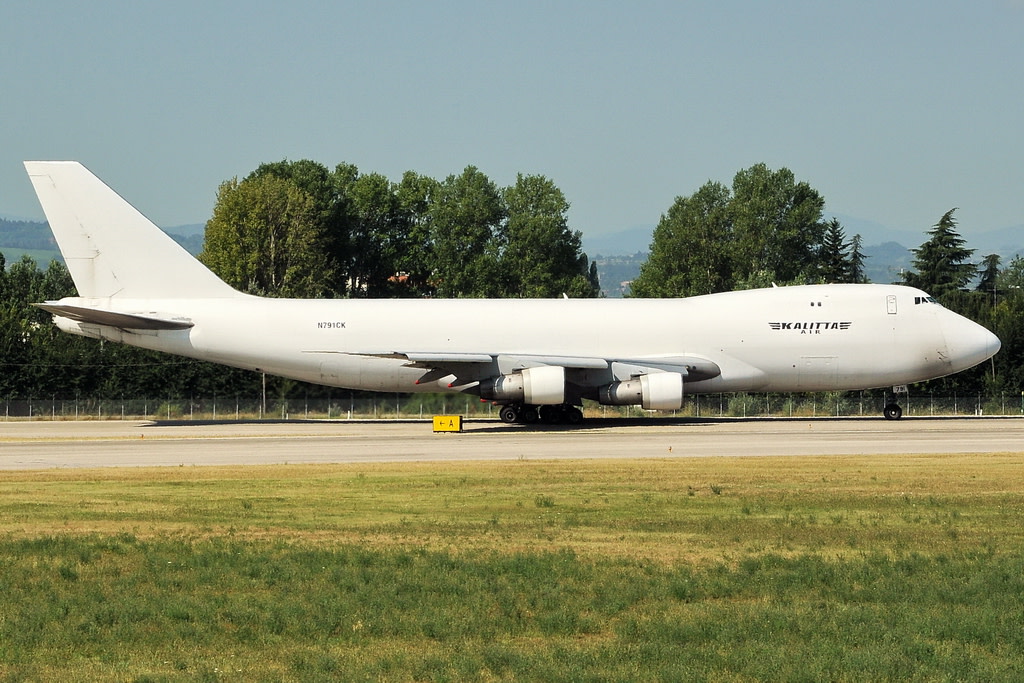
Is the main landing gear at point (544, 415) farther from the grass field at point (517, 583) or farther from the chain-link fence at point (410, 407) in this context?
the grass field at point (517, 583)

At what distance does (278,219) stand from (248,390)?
3928 cm

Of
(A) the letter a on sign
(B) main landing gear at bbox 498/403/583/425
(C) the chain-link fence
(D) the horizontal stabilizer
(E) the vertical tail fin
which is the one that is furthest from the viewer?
(C) the chain-link fence

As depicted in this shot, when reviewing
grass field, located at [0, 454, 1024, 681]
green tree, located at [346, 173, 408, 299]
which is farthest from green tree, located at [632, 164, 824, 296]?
grass field, located at [0, 454, 1024, 681]

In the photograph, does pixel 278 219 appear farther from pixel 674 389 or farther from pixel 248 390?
pixel 674 389

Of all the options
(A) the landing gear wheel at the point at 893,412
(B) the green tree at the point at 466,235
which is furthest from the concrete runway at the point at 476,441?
(B) the green tree at the point at 466,235

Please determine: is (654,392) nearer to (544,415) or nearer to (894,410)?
(544,415)

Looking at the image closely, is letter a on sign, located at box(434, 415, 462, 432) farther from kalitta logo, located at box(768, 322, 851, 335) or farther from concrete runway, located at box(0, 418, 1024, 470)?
kalitta logo, located at box(768, 322, 851, 335)

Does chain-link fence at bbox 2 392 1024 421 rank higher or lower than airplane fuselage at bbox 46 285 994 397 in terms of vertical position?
lower

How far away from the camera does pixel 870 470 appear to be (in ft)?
93.5

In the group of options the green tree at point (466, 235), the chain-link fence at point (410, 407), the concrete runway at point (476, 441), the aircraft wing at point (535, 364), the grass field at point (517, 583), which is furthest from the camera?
the green tree at point (466, 235)

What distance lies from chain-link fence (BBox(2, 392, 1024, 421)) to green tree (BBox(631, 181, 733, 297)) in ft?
171

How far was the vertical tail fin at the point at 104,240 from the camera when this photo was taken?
4706cm

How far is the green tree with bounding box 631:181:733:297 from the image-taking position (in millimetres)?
112750

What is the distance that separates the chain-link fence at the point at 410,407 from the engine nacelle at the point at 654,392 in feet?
33.8
